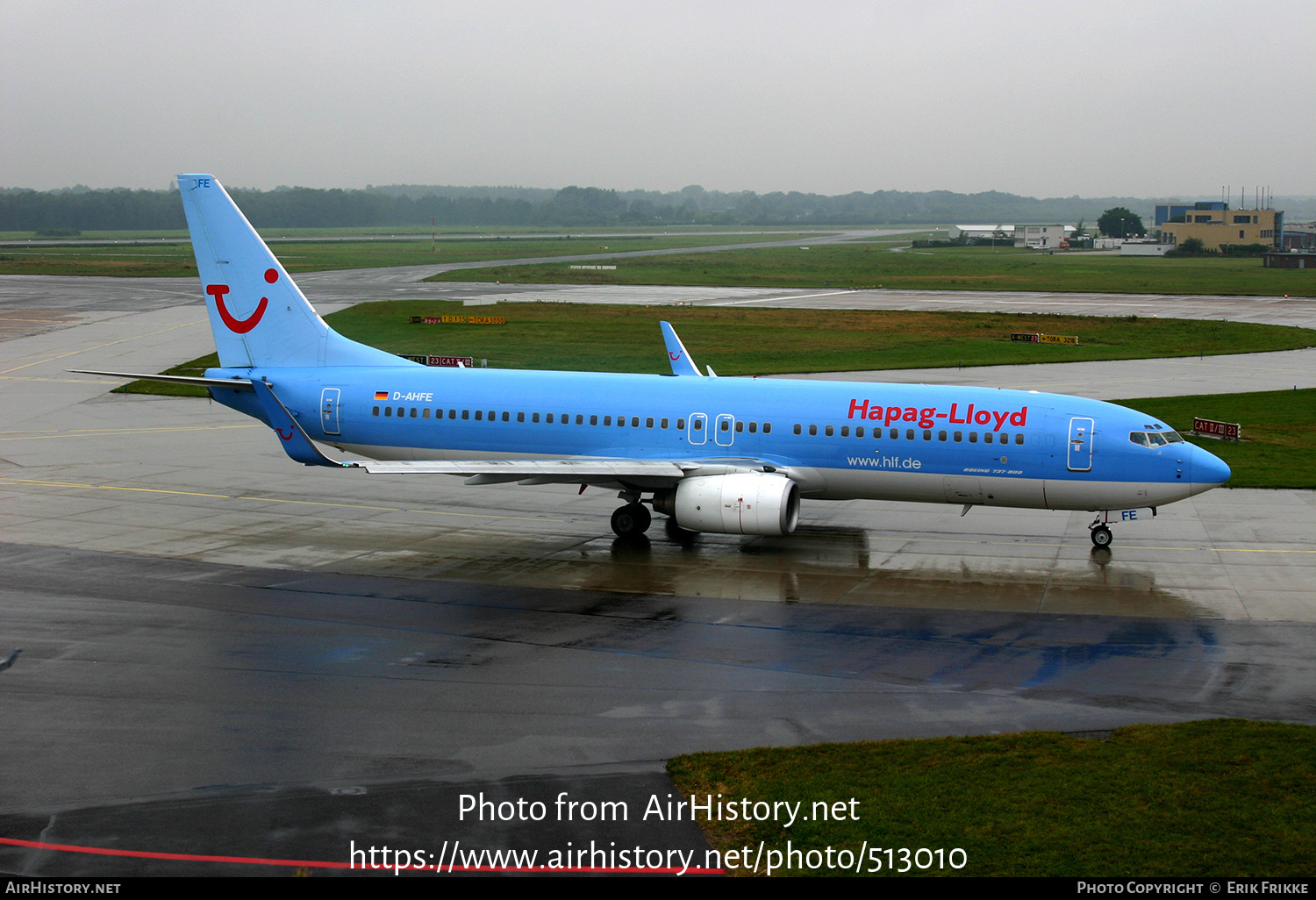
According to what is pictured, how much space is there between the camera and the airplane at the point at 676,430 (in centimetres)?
2991

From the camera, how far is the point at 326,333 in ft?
117

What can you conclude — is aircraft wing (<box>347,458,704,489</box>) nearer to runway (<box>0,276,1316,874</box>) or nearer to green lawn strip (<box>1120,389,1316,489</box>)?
runway (<box>0,276,1316,874</box>)

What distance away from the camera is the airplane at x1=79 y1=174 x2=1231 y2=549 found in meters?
29.9

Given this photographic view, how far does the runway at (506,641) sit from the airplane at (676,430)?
1897 millimetres

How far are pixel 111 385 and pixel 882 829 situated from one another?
183 ft

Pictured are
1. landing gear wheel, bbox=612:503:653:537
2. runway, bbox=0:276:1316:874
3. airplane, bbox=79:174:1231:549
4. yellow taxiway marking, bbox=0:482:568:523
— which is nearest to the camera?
runway, bbox=0:276:1316:874

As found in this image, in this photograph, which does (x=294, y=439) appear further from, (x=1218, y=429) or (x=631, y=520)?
(x=1218, y=429)

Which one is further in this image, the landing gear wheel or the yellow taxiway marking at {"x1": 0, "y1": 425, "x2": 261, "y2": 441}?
the yellow taxiway marking at {"x1": 0, "y1": 425, "x2": 261, "y2": 441}

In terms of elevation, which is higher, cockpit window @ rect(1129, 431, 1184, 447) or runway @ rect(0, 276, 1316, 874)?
cockpit window @ rect(1129, 431, 1184, 447)

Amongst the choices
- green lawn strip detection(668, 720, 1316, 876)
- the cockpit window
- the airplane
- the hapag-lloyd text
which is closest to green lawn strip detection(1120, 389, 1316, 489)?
the airplane

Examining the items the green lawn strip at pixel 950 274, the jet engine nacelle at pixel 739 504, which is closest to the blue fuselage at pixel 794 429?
the jet engine nacelle at pixel 739 504

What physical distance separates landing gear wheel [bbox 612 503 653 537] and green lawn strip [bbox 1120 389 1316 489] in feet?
68.0
